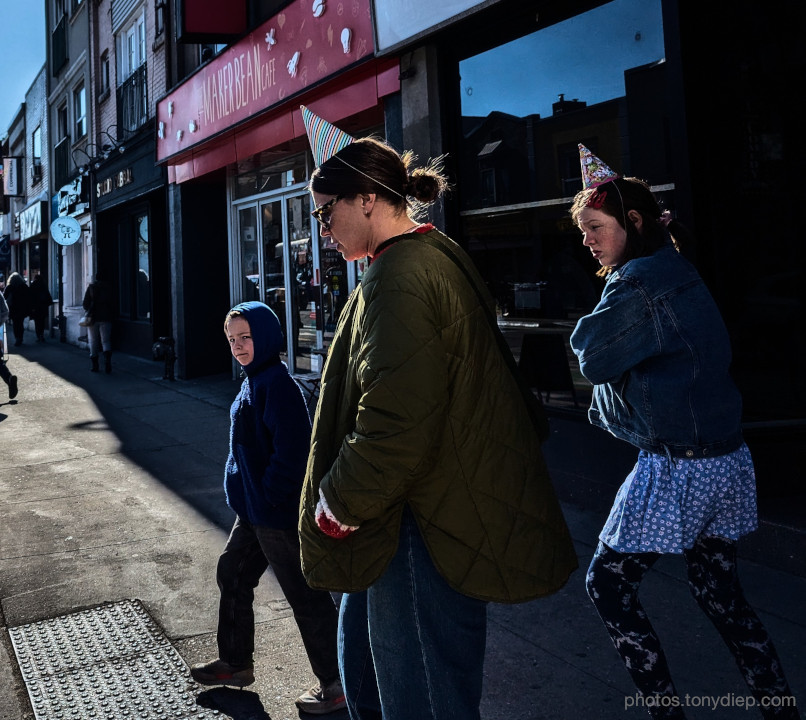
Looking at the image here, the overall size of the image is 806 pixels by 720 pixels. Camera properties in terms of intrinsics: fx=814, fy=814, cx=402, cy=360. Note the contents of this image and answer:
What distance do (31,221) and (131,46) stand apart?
43.0ft

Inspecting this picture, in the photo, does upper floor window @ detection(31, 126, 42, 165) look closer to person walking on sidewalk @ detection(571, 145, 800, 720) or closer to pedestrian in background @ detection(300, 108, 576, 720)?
person walking on sidewalk @ detection(571, 145, 800, 720)

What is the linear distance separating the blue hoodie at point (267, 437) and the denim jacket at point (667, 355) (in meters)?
1.06

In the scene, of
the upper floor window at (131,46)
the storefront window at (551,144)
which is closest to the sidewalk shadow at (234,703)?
the storefront window at (551,144)

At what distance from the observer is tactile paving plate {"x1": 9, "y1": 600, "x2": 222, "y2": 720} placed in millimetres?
3051

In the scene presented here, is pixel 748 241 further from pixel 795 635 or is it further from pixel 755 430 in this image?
pixel 795 635

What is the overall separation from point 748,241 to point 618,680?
9.42ft

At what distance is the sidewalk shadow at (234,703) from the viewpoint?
301cm

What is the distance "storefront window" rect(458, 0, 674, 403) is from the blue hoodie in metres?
3.09

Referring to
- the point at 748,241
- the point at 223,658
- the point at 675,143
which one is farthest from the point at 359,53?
the point at 223,658

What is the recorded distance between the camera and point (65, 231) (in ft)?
Answer: 57.2

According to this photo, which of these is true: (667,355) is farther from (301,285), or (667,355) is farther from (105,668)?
(301,285)

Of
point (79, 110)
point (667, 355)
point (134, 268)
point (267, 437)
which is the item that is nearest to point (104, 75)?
point (79, 110)

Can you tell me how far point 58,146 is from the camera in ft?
77.4

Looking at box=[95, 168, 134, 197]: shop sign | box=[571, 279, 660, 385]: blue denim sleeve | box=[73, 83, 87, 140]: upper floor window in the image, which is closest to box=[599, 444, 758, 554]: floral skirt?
box=[571, 279, 660, 385]: blue denim sleeve
